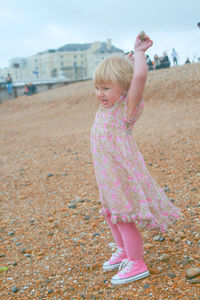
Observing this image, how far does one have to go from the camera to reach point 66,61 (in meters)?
128

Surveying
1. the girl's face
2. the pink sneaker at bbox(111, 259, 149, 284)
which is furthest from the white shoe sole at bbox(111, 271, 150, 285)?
the girl's face

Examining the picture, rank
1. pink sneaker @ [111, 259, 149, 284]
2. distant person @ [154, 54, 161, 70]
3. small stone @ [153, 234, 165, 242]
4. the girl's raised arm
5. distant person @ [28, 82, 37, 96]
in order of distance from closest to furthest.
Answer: the girl's raised arm
pink sneaker @ [111, 259, 149, 284]
small stone @ [153, 234, 165, 242]
distant person @ [154, 54, 161, 70]
distant person @ [28, 82, 37, 96]

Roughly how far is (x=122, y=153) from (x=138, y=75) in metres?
0.60

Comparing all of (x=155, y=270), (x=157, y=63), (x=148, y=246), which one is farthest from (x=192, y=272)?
(x=157, y=63)

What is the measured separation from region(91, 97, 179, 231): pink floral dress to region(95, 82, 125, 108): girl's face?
4cm

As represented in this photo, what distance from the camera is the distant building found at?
11312 centimetres

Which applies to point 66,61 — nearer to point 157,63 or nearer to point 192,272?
point 157,63

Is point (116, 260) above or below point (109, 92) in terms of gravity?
below

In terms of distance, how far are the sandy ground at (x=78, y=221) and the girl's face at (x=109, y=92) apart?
152 cm

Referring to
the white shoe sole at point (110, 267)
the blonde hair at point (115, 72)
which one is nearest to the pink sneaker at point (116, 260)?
the white shoe sole at point (110, 267)

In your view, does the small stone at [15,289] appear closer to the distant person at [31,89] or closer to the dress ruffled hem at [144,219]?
the dress ruffled hem at [144,219]

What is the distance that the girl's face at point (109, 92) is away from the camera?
258cm

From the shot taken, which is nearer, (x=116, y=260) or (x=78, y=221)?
(x=116, y=260)

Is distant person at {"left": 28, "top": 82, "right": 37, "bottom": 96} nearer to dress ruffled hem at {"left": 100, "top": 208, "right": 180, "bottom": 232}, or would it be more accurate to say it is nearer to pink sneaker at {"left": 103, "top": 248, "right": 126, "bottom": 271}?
pink sneaker at {"left": 103, "top": 248, "right": 126, "bottom": 271}
